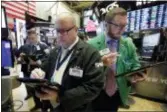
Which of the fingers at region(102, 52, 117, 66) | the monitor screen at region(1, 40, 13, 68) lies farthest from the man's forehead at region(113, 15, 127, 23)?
the monitor screen at region(1, 40, 13, 68)

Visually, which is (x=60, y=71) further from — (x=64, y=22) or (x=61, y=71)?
(x=64, y=22)

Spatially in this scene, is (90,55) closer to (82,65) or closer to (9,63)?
(82,65)

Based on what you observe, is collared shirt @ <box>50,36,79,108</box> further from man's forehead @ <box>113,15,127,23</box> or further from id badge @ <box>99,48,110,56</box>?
man's forehead @ <box>113,15,127,23</box>

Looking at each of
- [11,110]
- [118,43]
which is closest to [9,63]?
[11,110]

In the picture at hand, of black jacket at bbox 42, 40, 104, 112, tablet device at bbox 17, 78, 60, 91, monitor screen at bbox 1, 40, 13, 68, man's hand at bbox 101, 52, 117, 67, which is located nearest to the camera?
tablet device at bbox 17, 78, 60, 91

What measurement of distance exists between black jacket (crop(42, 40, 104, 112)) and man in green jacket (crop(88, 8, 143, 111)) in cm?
35

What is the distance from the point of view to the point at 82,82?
1.52 meters

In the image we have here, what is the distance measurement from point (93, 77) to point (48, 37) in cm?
531

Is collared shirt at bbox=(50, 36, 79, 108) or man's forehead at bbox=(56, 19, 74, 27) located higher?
man's forehead at bbox=(56, 19, 74, 27)

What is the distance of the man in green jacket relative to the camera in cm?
190

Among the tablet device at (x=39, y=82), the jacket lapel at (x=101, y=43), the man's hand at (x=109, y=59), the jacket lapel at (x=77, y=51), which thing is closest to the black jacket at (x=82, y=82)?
the jacket lapel at (x=77, y=51)

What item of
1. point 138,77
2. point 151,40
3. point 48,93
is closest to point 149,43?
A: point 151,40

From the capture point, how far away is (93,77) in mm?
1509

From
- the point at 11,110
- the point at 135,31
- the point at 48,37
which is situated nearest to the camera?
the point at 11,110
